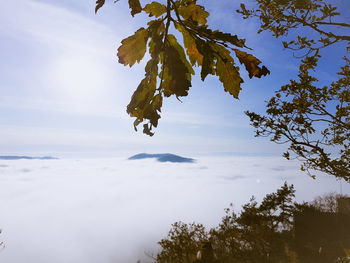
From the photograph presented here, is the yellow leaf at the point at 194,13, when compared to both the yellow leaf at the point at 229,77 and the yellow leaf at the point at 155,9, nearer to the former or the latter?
the yellow leaf at the point at 155,9

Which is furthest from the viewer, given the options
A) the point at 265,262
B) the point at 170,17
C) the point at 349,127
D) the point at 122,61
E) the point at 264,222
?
the point at 264,222

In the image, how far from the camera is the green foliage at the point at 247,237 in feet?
91.1

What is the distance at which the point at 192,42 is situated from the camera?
158 cm

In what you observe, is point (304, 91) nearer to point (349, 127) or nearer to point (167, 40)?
point (349, 127)

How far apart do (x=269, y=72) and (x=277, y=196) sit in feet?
110

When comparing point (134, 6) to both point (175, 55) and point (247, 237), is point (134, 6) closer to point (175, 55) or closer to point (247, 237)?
point (175, 55)

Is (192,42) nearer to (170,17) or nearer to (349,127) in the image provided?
(170,17)

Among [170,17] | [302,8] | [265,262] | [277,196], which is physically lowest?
[265,262]

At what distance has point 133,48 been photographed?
1.53 metres

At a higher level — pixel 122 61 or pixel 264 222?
pixel 122 61

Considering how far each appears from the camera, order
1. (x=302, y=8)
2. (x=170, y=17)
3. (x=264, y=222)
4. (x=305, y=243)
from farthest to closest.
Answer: (x=305, y=243) < (x=264, y=222) < (x=302, y=8) < (x=170, y=17)

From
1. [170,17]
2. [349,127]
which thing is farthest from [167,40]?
[349,127]

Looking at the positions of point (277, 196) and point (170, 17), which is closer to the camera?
point (170, 17)

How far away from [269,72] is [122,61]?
105 cm
